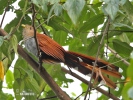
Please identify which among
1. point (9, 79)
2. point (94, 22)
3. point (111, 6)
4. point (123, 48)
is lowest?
point (9, 79)

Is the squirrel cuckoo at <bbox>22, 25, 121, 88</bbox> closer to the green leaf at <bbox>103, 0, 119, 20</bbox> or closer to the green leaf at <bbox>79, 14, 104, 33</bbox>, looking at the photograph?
the green leaf at <bbox>79, 14, 104, 33</bbox>

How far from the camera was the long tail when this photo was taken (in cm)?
149

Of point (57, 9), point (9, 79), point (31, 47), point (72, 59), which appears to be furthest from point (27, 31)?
point (9, 79)

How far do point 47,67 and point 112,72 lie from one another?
41 centimetres

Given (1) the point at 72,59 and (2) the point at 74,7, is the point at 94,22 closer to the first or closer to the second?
(1) the point at 72,59

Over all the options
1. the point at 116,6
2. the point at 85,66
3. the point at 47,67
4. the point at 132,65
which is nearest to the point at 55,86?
the point at 85,66

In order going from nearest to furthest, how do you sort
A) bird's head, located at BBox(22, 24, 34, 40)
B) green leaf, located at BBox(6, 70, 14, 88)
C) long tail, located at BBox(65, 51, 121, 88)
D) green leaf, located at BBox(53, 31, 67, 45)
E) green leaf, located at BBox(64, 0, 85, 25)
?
green leaf, located at BBox(64, 0, 85, 25)
long tail, located at BBox(65, 51, 121, 88)
bird's head, located at BBox(22, 24, 34, 40)
green leaf, located at BBox(53, 31, 67, 45)
green leaf, located at BBox(6, 70, 14, 88)

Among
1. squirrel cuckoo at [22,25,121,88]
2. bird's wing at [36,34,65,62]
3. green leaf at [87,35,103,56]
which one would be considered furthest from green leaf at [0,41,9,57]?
green leaf at [87,35,103,56]

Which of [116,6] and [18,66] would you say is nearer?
[116,6]

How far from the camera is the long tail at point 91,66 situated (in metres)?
1.49

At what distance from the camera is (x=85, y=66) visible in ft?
5.08

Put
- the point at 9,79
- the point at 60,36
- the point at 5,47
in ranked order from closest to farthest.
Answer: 1. the point at 5,47
2. the point at 60,36
3. the point at 9,79

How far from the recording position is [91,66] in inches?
61.5

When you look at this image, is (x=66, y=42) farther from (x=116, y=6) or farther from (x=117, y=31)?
(x=116, y=6)
